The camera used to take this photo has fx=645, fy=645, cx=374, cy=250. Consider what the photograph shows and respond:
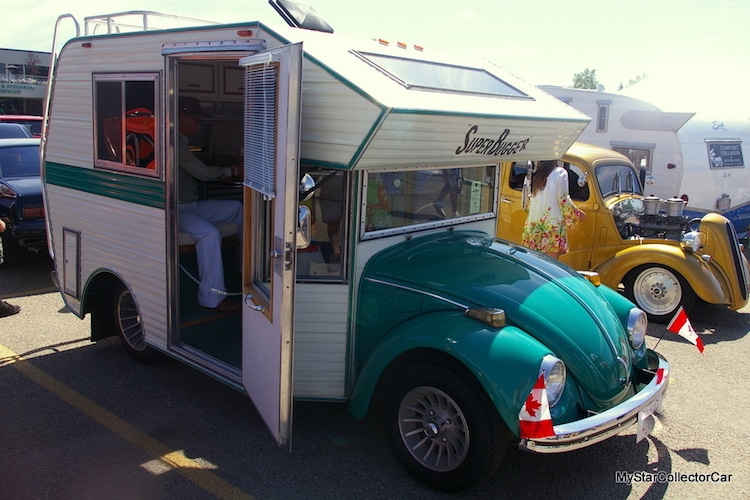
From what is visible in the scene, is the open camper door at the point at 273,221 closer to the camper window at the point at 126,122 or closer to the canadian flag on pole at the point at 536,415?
the camper window at the point at 126,122

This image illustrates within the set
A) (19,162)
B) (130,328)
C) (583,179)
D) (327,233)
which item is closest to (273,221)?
(327,233)

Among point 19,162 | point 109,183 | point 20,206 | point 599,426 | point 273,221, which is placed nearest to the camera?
point 599,426

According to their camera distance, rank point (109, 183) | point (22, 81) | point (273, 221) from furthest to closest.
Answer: point (22, 81), point (109, 183), point (273, 221)

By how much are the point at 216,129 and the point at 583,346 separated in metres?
4.28

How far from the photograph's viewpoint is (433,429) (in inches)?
142

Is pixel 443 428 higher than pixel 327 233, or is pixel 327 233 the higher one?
pixel 327 233

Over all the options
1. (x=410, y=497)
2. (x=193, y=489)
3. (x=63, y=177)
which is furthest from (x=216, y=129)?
(x=410, y=497)

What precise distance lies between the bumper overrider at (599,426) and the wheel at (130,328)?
337 cm

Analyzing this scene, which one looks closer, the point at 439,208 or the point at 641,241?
the point at 439,208

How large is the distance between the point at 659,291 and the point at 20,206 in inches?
310

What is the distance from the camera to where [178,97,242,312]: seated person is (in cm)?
497

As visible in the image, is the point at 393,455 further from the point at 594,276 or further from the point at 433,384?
the point at 594,276

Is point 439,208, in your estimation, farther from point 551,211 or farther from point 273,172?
point 551,211

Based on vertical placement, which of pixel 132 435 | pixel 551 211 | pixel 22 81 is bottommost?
pixel 132 435
